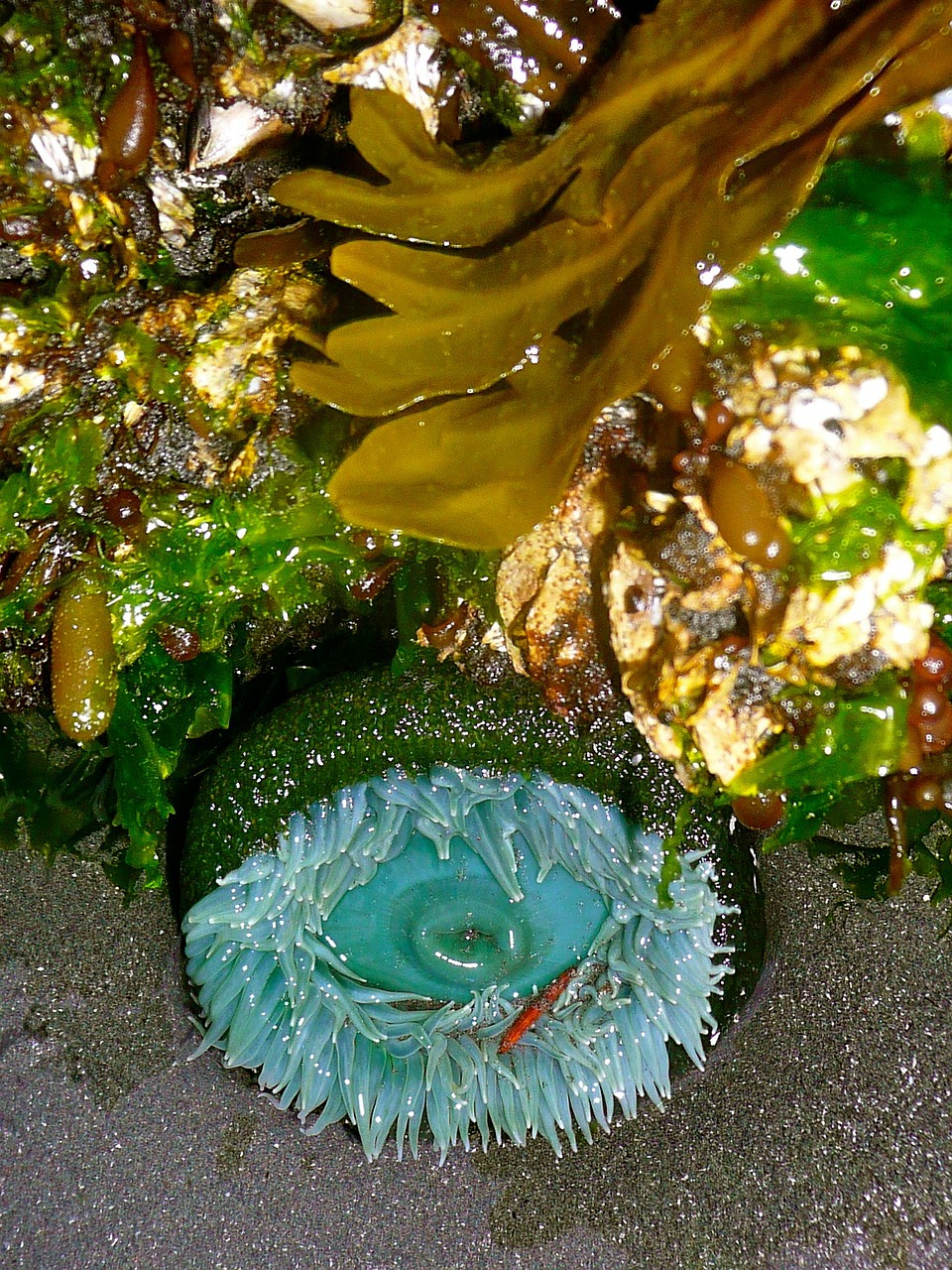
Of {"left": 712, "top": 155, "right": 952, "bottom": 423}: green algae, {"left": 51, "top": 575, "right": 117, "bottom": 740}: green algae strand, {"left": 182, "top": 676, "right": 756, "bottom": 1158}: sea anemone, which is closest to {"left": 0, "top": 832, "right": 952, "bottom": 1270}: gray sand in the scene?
{"left": 182, "top": 676, "right": 756, "bottom": 1158}: sea anemone

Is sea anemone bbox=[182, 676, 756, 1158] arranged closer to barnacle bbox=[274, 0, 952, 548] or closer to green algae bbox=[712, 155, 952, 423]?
barnacle bbox=[274, 0, 952, 548]

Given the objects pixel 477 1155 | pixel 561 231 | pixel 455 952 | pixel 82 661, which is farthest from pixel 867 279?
pixel 477 1155

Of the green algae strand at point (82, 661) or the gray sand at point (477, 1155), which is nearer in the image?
the green algae strand at point (82, 661)

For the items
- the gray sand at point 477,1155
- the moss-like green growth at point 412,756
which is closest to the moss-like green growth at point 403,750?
the moss-like green growth at point 412,756

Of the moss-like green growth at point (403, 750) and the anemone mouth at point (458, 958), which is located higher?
the moss-like green growth at point (403, 750)

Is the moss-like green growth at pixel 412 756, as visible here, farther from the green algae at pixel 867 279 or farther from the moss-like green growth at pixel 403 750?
the green algae at pixel 867 279

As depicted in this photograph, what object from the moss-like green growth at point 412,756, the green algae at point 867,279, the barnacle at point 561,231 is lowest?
the moss-like green growth at point 412,756
